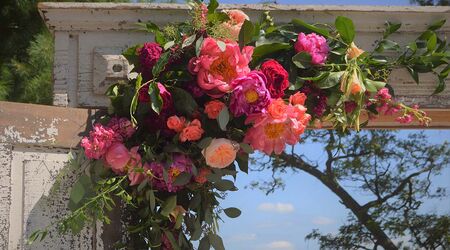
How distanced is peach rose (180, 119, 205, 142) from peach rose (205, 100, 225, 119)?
0.03 meters

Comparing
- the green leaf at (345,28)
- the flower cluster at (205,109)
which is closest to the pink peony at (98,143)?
the flower cluster at (205,109)

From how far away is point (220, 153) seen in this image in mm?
1232

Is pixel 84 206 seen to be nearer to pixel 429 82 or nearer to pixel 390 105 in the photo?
pixel 390 105

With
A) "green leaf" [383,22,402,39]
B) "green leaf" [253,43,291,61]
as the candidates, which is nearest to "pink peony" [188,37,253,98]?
"green leaf" [253,43,291,61]

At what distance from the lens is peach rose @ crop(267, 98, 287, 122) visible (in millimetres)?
1227

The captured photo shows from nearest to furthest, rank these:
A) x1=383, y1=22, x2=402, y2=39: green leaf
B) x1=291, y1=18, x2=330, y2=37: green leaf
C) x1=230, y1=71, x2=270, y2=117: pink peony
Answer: x1=230, y1=71, x2=270, y2=117: pink peony
x1=291, y1=18, x2=330, y2=37: green leaf
x1=383, y1=22, x2=402, y2=39: green leaf

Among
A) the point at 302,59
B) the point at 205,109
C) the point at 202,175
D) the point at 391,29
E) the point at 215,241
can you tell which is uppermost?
the point at 391,29

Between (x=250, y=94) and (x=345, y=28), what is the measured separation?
33cm

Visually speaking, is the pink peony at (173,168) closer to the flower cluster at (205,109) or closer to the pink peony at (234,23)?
the flower cluster at (205,109)

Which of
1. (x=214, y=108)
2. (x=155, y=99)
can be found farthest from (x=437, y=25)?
(x=155, y=99)

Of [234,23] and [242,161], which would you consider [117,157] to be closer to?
[242,161]

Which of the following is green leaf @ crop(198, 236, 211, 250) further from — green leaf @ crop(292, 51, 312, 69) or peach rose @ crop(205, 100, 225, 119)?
green leaf @ crop(292, 51, 312, 69)

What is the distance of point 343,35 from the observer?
1.42m

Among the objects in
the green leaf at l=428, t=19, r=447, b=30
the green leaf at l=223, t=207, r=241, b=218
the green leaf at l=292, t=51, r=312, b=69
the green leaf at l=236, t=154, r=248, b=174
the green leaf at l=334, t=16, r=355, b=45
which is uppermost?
the green leaf at l=428, t=19, r=447, b=30
